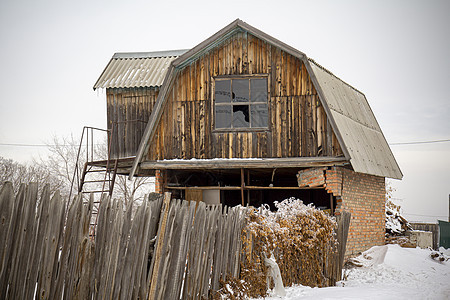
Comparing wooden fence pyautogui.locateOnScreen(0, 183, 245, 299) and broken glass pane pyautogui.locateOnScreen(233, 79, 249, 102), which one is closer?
wooden fence pyautogui.locateOnScreen(0, 183, 245, 299)

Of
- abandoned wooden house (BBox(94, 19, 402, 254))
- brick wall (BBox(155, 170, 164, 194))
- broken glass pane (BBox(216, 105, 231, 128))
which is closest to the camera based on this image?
abandoned wooden house (BBox(94, 19, 402, 254))

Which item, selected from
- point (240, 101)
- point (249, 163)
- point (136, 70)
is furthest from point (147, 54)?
point (249, 163)

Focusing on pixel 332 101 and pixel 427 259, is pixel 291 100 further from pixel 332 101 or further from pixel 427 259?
pixel 427 259

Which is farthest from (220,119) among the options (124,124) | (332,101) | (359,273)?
(359,273)

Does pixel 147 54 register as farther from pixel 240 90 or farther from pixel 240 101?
pixel 240 101

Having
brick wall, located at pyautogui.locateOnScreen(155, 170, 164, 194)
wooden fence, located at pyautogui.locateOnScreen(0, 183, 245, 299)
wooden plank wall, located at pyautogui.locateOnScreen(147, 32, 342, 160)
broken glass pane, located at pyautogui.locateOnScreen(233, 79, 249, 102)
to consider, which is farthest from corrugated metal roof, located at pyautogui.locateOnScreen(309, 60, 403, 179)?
wooden fence, located at pyautogui.locateOnScreen(0, 183, 245, 299)

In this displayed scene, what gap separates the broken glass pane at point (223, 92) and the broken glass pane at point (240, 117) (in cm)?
53

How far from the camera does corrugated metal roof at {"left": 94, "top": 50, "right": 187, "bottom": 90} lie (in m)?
17.7

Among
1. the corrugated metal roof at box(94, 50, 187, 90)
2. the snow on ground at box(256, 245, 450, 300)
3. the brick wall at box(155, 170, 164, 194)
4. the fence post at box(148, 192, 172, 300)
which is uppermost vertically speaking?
the corrugated metal roof at box(94, 50, 187, 90)

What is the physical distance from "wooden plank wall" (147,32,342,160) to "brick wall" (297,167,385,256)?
89 centimetres

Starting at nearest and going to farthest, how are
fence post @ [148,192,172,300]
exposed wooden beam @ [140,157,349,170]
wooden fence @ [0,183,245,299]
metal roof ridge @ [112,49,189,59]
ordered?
wooden fence @ [0,183,245,299] → fence post @ [148,192,172,300] → exposed wooden beam @ [140,157,349,170] → metal roof ridge @ [112,49,189,59]

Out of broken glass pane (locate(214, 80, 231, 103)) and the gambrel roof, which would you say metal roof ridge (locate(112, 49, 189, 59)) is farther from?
broken glass pane (locate(214, 80, 231, 103))

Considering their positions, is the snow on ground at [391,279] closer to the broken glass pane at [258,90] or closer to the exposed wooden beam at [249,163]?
the exposed wooden beam at [249,163]

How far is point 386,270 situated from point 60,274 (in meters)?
11.6
